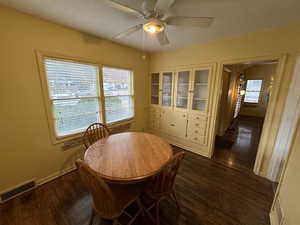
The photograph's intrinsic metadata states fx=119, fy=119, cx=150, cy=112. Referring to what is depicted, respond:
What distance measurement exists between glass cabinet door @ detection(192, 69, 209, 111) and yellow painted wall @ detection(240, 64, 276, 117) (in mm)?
5606

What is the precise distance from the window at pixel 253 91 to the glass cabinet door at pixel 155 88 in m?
6.07

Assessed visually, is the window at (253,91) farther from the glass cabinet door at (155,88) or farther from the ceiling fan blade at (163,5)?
the ceiling fan blade at (163,5)

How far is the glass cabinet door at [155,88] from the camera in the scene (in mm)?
3490

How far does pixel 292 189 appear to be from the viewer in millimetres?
1122

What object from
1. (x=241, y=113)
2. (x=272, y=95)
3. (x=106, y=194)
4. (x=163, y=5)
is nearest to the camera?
(x=106, y=194)

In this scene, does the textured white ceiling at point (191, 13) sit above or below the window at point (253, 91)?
above

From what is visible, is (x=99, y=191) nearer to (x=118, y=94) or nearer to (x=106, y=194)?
(x=106, y=194)

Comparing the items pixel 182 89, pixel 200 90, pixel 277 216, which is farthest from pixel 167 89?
pixel 277 216

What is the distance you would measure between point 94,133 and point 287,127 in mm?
3120

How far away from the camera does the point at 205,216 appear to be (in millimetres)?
1454

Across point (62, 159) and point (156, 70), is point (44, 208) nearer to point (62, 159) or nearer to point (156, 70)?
point (62, 159)

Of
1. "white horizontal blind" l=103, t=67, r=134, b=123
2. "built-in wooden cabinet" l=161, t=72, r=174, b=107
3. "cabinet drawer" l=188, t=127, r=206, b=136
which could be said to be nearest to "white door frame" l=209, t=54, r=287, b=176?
"cabinet drawer" l=188, t=127, r=206, b=136

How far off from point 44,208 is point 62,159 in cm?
73

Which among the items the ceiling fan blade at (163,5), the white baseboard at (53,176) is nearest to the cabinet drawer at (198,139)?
the ceiling fan blade at (163,5)
